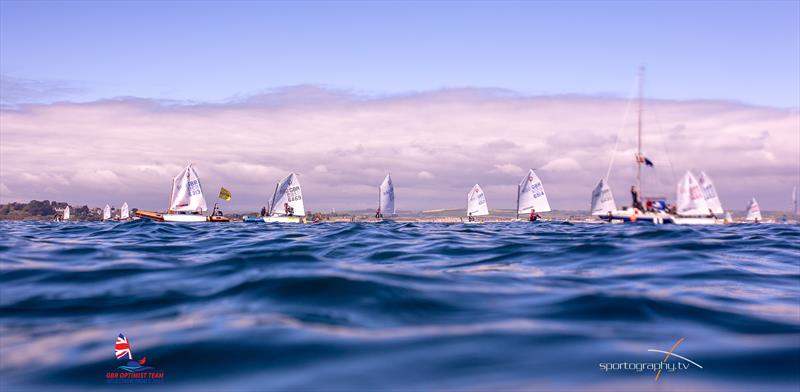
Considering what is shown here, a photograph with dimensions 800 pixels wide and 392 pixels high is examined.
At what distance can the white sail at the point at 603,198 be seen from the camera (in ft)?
325

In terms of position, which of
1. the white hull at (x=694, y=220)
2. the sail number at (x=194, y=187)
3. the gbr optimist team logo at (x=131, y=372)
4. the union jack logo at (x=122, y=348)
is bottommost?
the white hull at (x=694, y=220)

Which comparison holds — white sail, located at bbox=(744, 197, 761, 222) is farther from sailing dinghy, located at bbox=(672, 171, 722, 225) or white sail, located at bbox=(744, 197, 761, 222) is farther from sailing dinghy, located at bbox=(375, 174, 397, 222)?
sailing dinghy, located at bbox=(375, 174, 397, 222)

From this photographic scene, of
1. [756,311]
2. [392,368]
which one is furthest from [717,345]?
[392,368]

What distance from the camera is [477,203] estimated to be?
4528 inches

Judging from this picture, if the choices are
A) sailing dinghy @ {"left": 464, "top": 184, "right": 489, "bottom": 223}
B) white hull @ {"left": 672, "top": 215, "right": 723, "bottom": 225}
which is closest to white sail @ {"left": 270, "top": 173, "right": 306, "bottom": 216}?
sailing dinghy @ {"left": 464, "top": 184, "right": 489, "bottom": 223}

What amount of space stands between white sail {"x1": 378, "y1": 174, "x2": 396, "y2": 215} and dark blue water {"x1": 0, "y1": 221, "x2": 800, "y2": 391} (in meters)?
106

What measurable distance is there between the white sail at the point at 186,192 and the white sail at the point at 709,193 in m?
86.3

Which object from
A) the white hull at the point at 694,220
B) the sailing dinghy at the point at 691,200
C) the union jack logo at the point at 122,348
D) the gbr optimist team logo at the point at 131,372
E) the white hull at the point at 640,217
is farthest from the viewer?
the sailing dinghy at the point at 691,200

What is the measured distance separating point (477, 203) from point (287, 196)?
38.8 m

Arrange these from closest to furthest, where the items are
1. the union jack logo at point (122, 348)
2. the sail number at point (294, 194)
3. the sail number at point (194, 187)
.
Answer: the union jack logo at point (122, 348) < the sail number at point (194, 187) < the sail number at point (294, 194)

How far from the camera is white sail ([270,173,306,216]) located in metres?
102

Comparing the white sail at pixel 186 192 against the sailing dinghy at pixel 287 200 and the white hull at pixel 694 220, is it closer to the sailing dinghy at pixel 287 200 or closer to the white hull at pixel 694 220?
the sailing dinghy at pixel 287 200

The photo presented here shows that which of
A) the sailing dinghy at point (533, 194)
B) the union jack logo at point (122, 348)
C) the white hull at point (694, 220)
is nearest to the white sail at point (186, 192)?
the sailing dinghy at point (533, 194)

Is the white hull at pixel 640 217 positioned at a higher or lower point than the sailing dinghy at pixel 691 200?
lower
